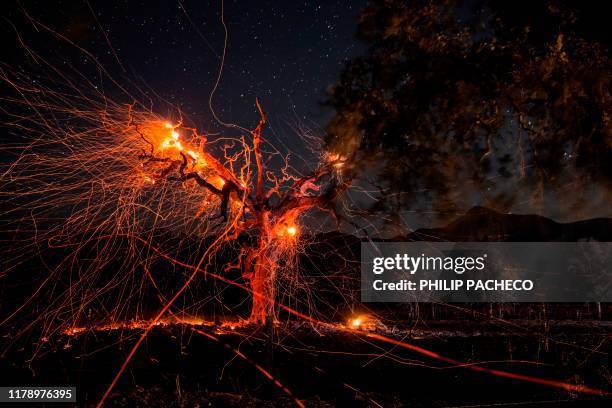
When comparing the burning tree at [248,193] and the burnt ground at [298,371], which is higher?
the burning tree at [248,193]

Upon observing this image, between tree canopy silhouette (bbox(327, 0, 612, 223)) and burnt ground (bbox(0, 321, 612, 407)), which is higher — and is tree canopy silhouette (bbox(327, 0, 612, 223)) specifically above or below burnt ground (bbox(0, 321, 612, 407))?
above

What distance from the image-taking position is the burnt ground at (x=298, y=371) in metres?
5.98

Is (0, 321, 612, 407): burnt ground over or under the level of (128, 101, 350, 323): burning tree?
under

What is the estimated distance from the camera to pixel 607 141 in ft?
19.6

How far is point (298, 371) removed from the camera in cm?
727

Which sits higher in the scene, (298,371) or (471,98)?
(471,98)

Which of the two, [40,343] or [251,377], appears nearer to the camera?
[251,377]

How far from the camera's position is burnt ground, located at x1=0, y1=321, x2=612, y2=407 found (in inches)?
235

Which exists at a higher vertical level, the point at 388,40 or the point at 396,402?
the point at 388,40

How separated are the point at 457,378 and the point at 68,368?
5.90m

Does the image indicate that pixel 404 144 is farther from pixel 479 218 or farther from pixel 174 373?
pixel 174 373

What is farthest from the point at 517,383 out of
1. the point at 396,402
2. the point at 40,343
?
the point at 40,343

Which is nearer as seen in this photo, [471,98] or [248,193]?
[471,98]

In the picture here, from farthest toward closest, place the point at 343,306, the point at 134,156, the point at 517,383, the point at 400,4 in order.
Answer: the point at 343,306
the point at 134,156
the point at 517,383
the point at 400,4
